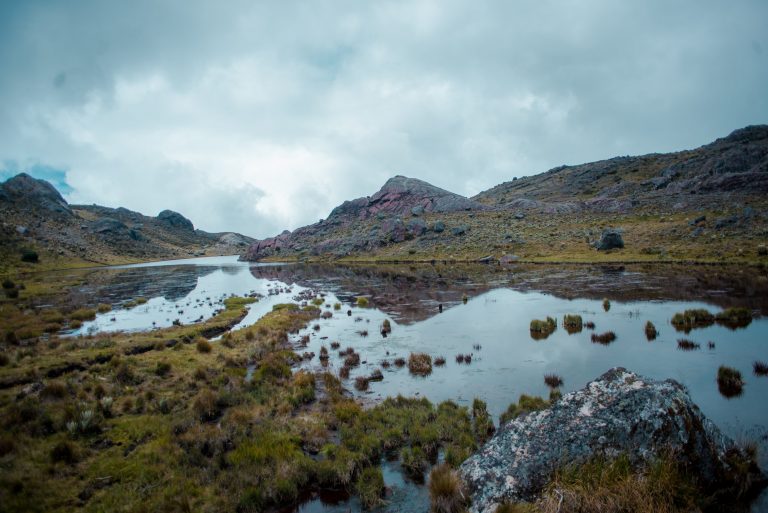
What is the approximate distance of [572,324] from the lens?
2677cm

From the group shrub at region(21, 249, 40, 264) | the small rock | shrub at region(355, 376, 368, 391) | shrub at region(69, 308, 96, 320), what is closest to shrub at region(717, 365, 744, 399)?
shrub at region(355, 376, 368, 391)

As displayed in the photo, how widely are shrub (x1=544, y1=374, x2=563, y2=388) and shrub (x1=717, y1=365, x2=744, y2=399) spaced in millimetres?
5604

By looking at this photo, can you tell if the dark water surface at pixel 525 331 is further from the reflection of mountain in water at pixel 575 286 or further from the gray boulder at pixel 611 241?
the gray boulder at pixel 611 241

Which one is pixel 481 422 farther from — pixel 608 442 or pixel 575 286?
pixel 575 286

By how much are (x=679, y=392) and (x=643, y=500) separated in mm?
A: 2901

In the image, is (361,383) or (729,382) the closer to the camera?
(729,382)

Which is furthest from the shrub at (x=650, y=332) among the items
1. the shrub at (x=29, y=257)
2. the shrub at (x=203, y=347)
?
the shrub at (x=29, y=257)

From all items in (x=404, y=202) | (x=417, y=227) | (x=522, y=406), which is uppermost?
(x=404, y=202)

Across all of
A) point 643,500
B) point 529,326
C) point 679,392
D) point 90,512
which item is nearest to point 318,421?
point 90,512

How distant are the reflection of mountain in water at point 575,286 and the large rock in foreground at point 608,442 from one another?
923 inches

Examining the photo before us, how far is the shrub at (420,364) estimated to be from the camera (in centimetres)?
1981

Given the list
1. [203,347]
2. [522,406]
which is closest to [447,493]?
[522,406]

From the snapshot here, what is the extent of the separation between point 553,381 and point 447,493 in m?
9.84

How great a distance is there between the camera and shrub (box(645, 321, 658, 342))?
2247cm
